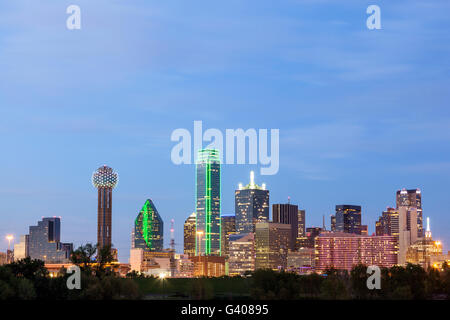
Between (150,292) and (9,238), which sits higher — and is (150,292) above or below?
below

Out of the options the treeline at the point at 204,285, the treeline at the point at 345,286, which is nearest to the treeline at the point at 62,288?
the treeline at the point at 204,285

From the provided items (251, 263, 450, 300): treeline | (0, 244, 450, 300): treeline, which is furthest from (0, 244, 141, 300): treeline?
(251, 263, 450, 300): treeline

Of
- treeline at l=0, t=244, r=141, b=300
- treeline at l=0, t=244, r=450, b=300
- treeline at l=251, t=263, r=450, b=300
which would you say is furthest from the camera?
treeline at l=251, t=263, r=450, b=300

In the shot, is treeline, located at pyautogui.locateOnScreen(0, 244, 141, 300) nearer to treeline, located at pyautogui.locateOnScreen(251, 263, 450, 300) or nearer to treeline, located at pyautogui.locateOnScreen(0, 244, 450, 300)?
treeline, located at pyautogui.locateOnScreen(0, 244, 450, 300)

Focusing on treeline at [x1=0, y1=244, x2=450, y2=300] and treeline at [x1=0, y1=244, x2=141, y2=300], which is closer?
treeline at [x1=0, y1=244, x2=141, y2=300]

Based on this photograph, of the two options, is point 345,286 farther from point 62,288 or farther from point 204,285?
point 62,288

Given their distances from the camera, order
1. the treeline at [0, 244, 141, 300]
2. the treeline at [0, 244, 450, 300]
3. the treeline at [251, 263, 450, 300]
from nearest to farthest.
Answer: the treeline at [0, 244, 141, 300] → the treeline at [0, 244, 450, 300] → the treeline at [251, 263, 450, 300]
